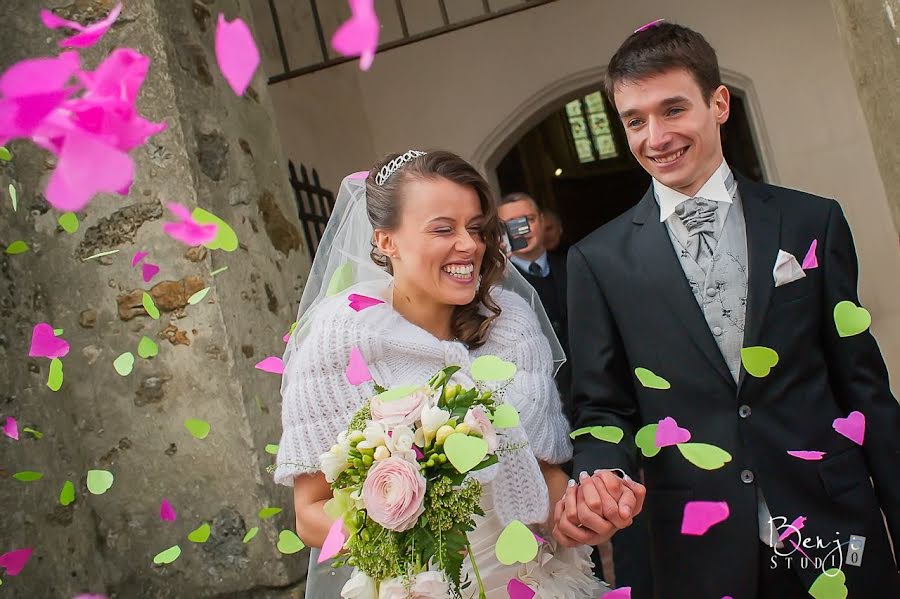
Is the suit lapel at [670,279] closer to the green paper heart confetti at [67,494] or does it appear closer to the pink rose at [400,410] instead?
the pink rose at [400,410]

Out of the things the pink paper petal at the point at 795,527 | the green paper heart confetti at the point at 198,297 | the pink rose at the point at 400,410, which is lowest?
the pink paper petal at the point at 795,527

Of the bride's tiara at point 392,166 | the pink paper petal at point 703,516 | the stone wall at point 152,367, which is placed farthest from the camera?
the stone wall at point 152,367

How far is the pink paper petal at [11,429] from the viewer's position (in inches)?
105

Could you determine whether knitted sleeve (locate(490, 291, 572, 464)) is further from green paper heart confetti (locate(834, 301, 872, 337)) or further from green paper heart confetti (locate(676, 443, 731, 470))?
green paper heart confetti (locate(834, 301, 872, 337))

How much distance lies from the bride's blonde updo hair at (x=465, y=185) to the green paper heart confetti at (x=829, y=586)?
2.77 ft

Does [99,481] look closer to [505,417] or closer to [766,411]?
[505,417]

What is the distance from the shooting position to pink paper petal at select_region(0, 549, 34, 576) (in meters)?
2.55

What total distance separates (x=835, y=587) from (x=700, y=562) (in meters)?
Result: 0.27

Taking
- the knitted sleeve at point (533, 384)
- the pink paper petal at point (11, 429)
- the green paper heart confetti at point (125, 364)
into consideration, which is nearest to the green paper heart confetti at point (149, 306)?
the green paper heart confetti at point (125, 364)

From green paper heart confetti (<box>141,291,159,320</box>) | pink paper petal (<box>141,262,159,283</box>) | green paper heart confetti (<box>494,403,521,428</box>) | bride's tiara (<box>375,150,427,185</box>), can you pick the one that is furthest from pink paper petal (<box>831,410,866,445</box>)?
pink paper petal (<box>141,262,159,283</box>)

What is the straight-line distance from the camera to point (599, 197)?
1438cm

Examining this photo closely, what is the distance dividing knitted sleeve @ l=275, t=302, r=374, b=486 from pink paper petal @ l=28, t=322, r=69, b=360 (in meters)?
1.40

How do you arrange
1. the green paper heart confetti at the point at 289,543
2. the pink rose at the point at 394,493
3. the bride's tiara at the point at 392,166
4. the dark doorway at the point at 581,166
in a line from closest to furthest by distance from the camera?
the pink rose at the point at 394,493 < the bride's tiara at the point at 392,166 < the green paper heart confetti at the point at 289,543 < the dark doorway at the point at 581,166

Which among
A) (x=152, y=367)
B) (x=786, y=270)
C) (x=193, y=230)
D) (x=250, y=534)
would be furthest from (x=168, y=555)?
(x=786, y=270)
